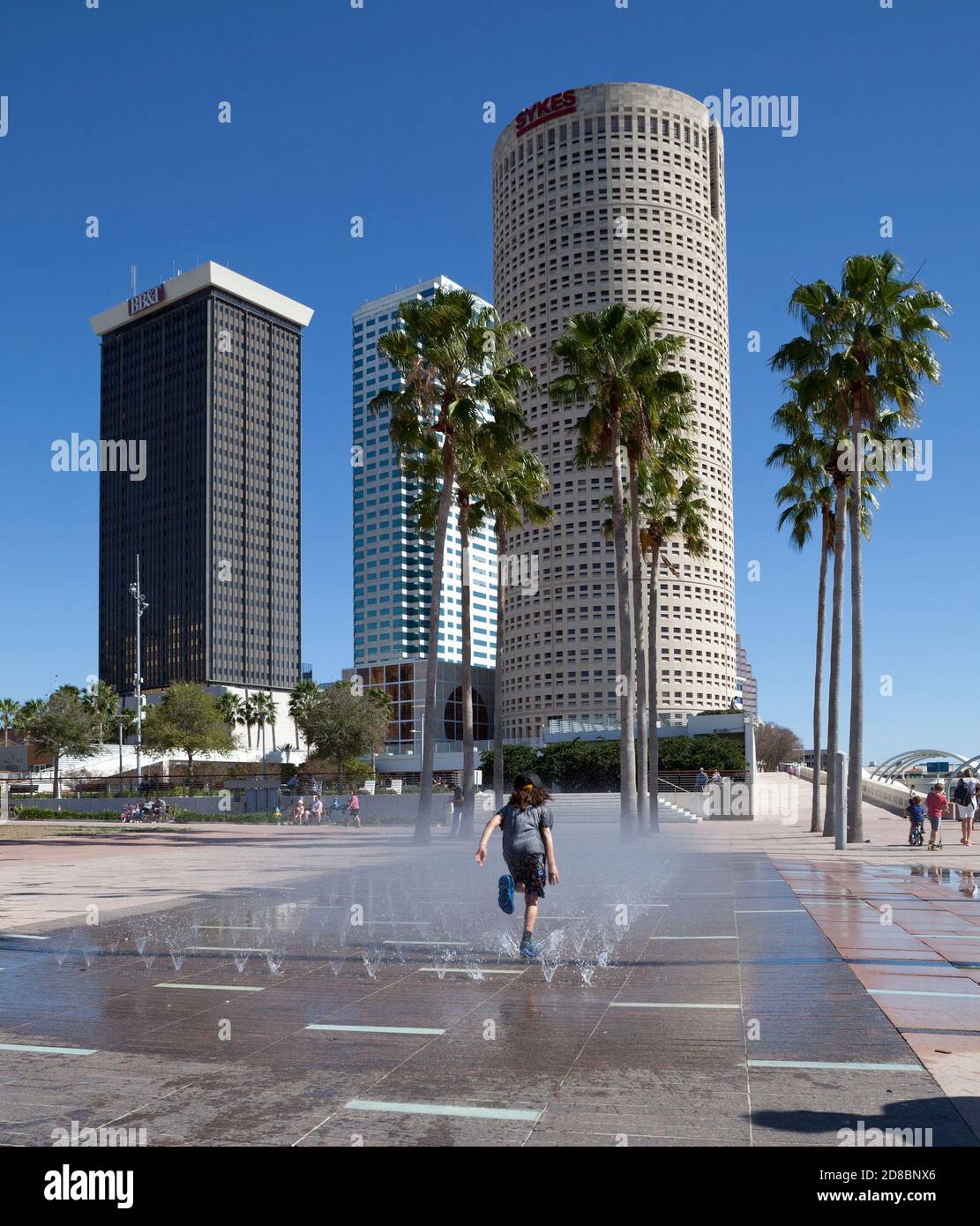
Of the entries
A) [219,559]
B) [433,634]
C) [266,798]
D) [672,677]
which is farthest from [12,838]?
[219,559]

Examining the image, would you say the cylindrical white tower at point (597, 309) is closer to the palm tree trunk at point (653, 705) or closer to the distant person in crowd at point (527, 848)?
the palm tree trunk at point (653, 705)

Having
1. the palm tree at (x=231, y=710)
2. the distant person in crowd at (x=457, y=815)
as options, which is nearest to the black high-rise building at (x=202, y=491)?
the palm tree at (x=231, y=710)

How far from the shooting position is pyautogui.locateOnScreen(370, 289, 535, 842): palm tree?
2905 cm

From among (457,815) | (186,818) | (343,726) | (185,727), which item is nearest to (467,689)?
(457,815)

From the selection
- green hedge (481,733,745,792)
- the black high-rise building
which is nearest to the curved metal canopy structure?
green hedge (481,733,745,792)

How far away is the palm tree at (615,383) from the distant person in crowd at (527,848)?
19411 mm

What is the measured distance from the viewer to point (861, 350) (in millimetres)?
28719

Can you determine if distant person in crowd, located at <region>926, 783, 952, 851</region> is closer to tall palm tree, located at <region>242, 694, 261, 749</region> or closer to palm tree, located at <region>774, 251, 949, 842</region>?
palm tree, located at <region>774, 251, 949, 842</region>

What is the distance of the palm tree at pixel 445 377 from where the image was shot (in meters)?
29.0

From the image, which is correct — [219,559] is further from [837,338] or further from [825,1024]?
[825,1024]

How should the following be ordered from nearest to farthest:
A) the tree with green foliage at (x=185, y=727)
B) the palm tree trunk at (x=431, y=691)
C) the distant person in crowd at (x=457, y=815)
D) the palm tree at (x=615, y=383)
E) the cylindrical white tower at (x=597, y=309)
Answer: the palm tree trunk at (x=431, y=691) → the palm tree at (x=615, y=383) → the distant person in crowd at (x=457, y=815) → the tree with green foliage at (x=185, y=727) → the cylindrical white tower at (x=597, y=309)

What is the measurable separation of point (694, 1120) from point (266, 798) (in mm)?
49464

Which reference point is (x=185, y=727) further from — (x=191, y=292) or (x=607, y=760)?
(x=191, y=292)
